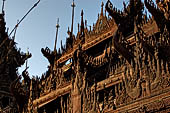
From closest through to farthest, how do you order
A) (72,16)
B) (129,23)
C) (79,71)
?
(79,71)
(129,23)
(72,16)

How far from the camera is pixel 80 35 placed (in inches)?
828

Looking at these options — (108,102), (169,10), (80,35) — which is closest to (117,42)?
(108,102)

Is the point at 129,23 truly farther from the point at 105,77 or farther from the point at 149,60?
the point at 149,60

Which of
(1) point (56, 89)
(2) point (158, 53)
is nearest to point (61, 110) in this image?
(1) point (56, 89)

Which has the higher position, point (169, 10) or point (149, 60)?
point (169, 10)

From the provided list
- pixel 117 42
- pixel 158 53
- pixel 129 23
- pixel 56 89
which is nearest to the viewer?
pixel 158 53

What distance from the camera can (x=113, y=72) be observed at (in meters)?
15.2

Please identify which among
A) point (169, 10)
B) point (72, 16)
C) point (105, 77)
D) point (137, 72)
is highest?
point (72, 16)

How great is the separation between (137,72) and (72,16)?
50.6ft

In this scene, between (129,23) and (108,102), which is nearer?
(108,102)

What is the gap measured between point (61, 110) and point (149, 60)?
5825 millimetres

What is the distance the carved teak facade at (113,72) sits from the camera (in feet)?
39.7

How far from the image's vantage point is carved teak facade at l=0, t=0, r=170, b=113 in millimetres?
12116

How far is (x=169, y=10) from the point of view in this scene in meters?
16.0
